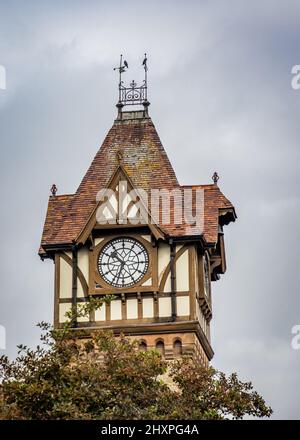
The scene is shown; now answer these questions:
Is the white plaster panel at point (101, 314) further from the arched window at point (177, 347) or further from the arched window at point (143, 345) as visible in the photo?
the arched window at point (177, 347)

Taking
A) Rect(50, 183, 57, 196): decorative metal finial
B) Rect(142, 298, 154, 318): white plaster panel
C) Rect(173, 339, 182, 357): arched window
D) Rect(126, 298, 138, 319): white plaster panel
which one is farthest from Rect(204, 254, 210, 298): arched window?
Rect(50, 183, 57, 196): decorative metal finial

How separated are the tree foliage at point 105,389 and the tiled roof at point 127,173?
12.5 m

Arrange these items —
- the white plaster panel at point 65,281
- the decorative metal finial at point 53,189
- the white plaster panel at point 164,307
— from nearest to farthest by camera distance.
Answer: the white plaster panel at point 164,307 → the white plaster panel at point 65,281 → the decorative metal finial at point 53,189

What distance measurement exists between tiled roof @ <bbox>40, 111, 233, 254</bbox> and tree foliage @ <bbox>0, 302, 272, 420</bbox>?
12.5 meters

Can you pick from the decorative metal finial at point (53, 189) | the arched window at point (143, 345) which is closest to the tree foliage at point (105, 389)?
the arched window at point (143, 345)

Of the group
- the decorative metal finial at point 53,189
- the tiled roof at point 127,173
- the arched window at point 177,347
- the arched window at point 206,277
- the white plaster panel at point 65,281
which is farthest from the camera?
the decorative metal finial at point 53,189

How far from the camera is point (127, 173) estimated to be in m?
58.3

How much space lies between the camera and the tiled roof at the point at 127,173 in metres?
58.9

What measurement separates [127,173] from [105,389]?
1563 cm

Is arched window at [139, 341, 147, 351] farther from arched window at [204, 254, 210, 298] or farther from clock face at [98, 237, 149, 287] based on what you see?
arched window at [204, 254, 210, 298]

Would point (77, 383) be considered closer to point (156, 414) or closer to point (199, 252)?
point (156, 414)

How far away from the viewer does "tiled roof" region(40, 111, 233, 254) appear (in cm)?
5887

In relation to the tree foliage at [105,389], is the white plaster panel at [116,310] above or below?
above
